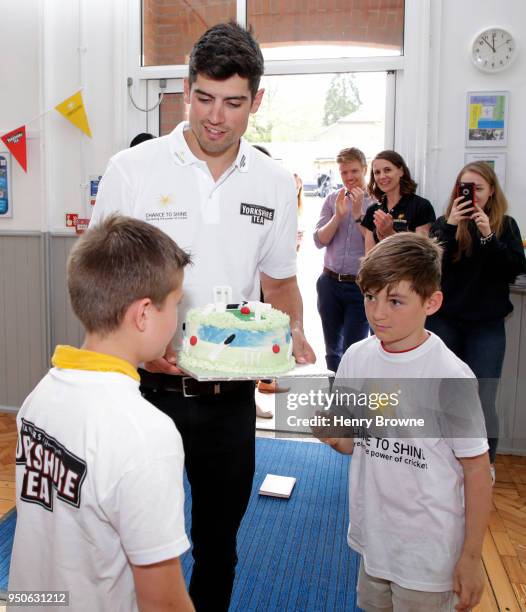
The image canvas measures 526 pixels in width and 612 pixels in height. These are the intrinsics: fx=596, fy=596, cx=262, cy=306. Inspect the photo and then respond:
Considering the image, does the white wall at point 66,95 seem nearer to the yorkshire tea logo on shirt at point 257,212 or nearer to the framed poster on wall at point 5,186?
the framed poster on wall at point 5,186

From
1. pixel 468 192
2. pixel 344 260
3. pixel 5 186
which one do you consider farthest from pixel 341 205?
pixel 5 186

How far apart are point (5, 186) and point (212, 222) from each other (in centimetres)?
333

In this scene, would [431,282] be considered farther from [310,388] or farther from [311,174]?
[311,174]

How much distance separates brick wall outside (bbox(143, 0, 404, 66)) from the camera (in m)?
4.04

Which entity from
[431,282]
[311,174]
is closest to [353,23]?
[311,174]

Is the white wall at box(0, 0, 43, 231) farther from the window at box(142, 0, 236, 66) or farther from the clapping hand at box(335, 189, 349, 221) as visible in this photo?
the clapping hand at box(335, 189, 349, 221)

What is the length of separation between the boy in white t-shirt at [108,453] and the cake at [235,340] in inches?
16.4

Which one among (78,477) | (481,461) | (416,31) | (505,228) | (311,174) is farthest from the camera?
(311,174)

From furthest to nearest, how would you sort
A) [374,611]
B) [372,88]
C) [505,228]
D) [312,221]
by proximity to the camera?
[312,221] < [372,88] < [505,228] < [374,611]

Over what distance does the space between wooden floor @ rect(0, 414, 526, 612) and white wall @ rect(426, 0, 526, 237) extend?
151 centimetres

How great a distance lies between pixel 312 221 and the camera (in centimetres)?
491

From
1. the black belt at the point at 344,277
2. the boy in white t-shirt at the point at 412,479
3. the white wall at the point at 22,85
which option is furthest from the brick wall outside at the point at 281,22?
the boy in white t-shirt at the point at 412,479

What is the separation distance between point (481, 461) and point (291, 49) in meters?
3.54

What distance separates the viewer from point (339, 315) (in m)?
3.95
